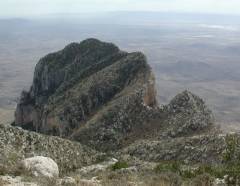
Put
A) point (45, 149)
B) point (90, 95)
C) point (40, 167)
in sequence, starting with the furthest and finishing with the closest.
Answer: point (90, 95) < point (45, 149) < point (40, 167)

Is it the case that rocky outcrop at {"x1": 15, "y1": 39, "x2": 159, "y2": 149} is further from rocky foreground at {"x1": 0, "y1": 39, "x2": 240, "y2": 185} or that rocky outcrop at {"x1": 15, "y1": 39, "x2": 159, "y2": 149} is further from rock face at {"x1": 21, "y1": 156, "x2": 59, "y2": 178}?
rock face at {"x1": 21, "y1": 156, "x2": 59, "y2": 178}

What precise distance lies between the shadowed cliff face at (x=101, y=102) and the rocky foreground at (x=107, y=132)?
0.31ft

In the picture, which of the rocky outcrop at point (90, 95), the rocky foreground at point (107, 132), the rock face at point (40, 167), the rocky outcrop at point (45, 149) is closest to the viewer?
the rocky foreground at point (107, 132)

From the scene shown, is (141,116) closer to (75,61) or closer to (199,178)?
(75,61)

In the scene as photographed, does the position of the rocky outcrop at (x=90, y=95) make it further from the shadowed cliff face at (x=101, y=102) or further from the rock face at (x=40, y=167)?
the rock face at (x=40, y=167)

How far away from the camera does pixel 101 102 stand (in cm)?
5653

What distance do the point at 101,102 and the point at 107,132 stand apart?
955 centimetres

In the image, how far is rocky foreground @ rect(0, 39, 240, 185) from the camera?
23.0 meters

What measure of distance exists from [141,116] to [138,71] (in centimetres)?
1078

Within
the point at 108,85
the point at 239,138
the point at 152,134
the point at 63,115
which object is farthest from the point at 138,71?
the point at 239,138

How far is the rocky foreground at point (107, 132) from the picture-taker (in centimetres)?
2298

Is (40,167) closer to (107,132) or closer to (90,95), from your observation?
(107,132)

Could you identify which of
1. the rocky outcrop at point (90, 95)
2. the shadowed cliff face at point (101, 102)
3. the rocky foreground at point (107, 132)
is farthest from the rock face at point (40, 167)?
the rocky outcrop at point (90, 95)

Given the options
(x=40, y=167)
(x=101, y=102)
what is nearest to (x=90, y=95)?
(x=101, y=102)
